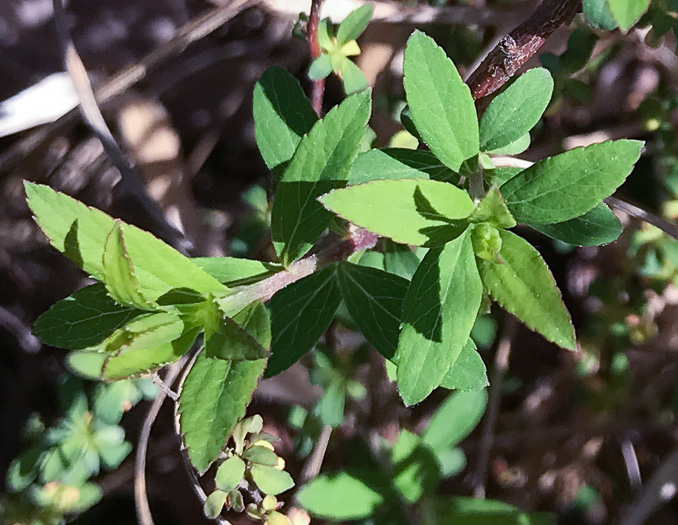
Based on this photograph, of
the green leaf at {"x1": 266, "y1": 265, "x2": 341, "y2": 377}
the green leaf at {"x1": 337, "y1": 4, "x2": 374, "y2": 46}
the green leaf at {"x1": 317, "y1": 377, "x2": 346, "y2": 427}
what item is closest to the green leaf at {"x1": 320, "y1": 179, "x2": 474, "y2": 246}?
the green leaf at {"x1": 266, "y1": 265, "x2": 341, "y2": 377}

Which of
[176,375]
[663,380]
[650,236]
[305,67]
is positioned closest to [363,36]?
[305,67]

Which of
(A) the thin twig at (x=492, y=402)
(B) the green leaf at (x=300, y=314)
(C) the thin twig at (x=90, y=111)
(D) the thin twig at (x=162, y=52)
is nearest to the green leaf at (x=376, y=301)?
(B) the green leaf at (x=300, y=314)

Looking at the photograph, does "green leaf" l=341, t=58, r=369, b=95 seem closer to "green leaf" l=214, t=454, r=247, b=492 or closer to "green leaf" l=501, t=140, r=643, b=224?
"green leaf" l=501, t=140, r=643, b=224

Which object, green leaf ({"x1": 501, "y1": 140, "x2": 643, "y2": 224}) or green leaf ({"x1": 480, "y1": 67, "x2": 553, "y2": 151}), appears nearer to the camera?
green leaf ({"x1": 501, "y1": 140, "x2": 643, "y2": 224})

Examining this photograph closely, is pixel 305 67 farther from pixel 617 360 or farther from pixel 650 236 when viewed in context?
pixel 617 360

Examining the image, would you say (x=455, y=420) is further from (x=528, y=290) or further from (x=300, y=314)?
(x=528, y=290)

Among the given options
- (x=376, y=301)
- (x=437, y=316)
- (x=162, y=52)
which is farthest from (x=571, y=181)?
(x=162, y=52)
